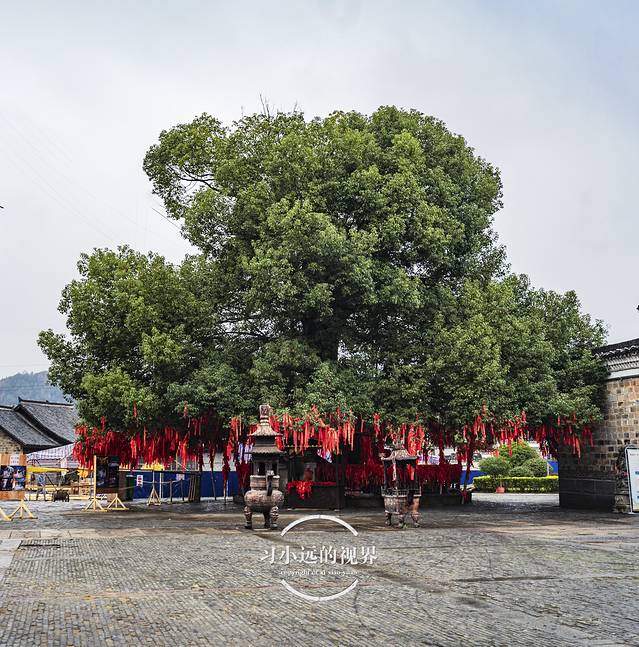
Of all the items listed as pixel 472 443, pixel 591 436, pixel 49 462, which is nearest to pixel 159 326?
pixel 472 443

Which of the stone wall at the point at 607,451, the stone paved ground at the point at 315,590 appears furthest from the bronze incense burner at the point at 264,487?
the stone wall at the point at 607,451

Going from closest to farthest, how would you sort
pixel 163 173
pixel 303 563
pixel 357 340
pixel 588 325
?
pixel 303 563 < pixel 357 340 < pixel 588 325 < pixel 163 173

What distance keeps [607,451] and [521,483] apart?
1832cm

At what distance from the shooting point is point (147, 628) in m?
7.03

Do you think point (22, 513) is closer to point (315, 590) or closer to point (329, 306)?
point (329, 306)

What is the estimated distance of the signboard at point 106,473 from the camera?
2503cm

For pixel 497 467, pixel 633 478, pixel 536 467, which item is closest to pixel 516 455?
pixel 536 467

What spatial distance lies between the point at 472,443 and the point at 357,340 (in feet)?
18.0

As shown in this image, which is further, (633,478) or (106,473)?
(106,473)

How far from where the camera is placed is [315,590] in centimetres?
920

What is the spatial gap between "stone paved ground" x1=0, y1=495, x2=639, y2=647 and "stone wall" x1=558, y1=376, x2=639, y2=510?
909cm

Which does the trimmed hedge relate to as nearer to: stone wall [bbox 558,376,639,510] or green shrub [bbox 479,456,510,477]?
green shrub [bbox 479,456,510,477]

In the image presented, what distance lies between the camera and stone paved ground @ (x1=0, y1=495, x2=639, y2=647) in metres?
6.93

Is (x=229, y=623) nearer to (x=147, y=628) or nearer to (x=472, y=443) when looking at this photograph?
(x=147, y=628)
